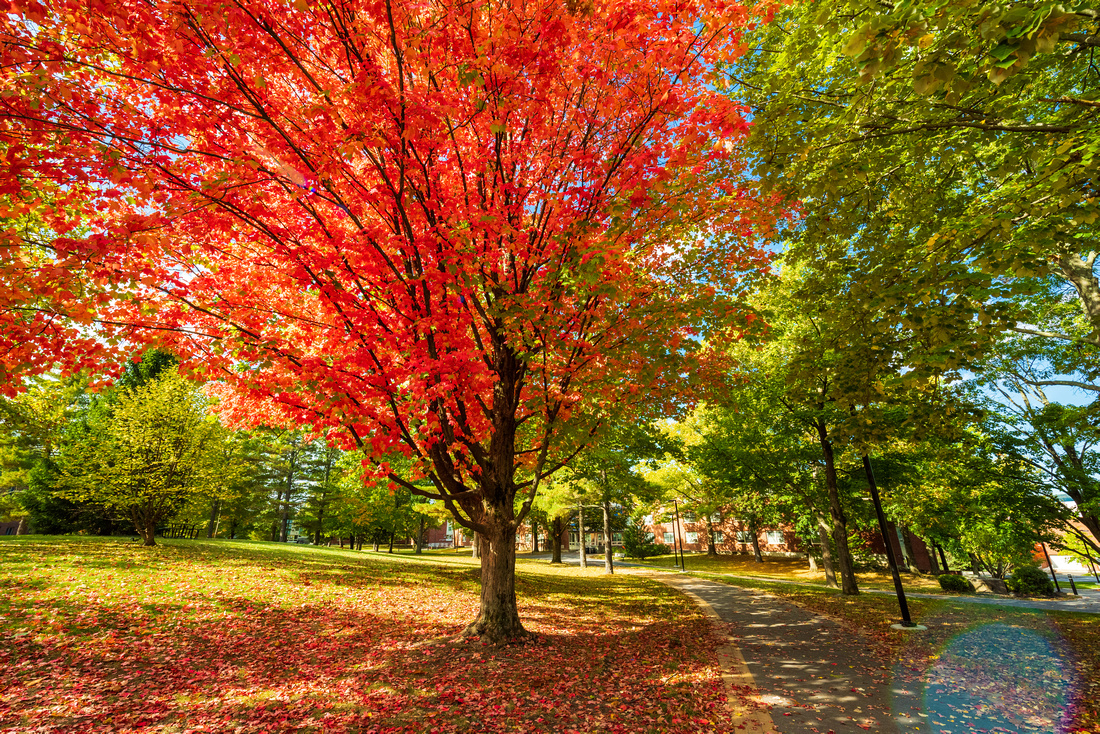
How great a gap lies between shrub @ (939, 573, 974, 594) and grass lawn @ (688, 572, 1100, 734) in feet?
27.7

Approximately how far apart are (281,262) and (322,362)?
197 cm

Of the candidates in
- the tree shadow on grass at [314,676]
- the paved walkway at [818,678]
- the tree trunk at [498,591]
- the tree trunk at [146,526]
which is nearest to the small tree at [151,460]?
the tree trunk at [146,526]

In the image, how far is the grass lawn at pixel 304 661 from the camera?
5.34 m

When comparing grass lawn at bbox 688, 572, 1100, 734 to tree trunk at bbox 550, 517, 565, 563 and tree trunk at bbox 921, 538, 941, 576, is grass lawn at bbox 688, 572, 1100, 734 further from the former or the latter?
tree trunk at bbox 921, 538, 941, 576

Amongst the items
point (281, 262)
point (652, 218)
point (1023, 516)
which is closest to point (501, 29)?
point (652, 218)

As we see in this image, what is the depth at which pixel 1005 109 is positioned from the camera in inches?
186

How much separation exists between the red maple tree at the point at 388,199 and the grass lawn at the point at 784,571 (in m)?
22.6

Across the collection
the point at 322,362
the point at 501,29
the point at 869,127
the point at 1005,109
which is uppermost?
the point at 501,29

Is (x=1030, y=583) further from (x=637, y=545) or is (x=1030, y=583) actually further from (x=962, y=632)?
(x=637, y=545)

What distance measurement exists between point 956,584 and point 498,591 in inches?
963

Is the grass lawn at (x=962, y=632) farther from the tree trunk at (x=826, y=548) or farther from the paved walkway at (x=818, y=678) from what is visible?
the tree trunk at (x=826, y=548)

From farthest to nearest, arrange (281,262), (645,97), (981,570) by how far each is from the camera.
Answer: (981,570) < (281,262) < (645,97)

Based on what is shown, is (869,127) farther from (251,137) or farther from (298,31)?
(251,137)

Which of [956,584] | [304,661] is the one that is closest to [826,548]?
[956,584]
